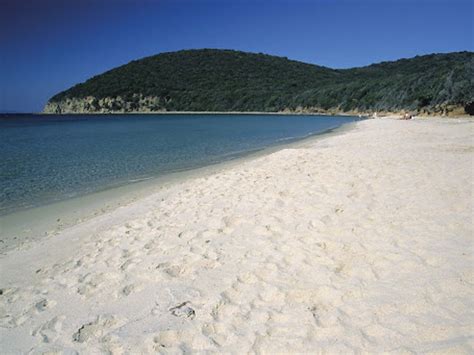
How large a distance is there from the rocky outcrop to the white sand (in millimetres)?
121286

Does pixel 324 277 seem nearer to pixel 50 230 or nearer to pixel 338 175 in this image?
pixel 338 175

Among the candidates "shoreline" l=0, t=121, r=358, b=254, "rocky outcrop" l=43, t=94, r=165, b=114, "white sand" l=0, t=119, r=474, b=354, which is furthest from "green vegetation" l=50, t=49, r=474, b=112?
"white sand" l=0, t=119, r=474, b=354

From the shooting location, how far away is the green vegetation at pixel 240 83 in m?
95.6

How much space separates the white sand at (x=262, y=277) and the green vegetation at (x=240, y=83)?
80985 mm

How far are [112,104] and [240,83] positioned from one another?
48758mm

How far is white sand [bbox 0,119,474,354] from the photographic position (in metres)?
2.69

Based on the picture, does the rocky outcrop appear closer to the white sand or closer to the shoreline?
the shoreline

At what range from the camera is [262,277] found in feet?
11.5

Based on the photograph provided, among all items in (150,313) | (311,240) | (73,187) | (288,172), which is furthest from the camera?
(73,187)

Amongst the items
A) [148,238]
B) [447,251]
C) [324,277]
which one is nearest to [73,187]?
[148,238]

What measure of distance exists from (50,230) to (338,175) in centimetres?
594

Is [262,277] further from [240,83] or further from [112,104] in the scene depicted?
[112,104]

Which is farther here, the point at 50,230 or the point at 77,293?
the point at 50,230

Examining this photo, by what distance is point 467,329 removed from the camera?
256cm
